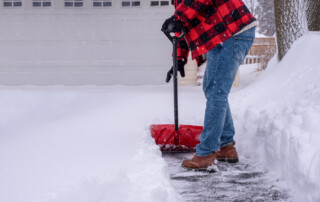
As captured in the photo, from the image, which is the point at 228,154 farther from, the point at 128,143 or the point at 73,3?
the point at 73,3

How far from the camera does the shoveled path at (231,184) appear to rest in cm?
250

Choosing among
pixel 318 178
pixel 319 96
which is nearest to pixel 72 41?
pixel 319 96

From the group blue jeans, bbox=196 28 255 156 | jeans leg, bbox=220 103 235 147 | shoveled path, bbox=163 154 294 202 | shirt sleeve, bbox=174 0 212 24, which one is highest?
shirt sleeve, bbox=174 0 212 24

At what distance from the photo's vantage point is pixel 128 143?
361cm

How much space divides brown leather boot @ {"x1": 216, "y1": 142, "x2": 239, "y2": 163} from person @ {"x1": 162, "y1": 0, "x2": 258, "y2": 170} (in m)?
0.29

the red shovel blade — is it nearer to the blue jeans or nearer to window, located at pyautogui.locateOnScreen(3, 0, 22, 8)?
the blue jeans

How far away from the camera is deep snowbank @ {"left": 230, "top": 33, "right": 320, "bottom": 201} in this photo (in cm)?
242

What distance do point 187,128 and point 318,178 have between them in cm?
165

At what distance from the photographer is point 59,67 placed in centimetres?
884

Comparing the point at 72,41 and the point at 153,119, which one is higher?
the point at 72,41

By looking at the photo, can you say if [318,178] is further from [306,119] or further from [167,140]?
[167,140]

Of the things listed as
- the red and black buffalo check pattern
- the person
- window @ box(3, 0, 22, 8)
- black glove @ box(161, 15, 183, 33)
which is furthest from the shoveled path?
window @ box(3, 0, 22, 8)

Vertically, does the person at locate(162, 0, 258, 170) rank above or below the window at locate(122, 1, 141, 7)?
below

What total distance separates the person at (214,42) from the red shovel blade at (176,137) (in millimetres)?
510
